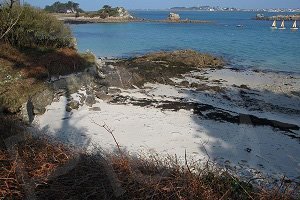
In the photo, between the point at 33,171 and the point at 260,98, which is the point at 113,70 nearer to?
the point at 260,98

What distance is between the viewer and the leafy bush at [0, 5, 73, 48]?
18.0 m

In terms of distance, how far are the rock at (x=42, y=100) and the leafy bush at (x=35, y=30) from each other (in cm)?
593

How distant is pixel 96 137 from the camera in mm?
10539

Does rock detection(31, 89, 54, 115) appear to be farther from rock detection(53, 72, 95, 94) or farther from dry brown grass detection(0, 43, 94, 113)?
rock detection(53, 72, 95, 94)

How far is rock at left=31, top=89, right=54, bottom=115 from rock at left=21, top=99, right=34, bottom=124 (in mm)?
180

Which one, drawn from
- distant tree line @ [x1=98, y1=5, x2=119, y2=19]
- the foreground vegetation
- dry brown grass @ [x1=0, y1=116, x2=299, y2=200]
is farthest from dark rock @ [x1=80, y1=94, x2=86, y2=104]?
distant tree line @ [x1=98, y1=5, x2=119, y2=19]

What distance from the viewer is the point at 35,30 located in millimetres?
18703

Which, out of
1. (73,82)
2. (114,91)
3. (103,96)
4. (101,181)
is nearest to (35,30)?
(73,82)

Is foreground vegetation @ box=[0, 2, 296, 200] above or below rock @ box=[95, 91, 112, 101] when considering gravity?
above

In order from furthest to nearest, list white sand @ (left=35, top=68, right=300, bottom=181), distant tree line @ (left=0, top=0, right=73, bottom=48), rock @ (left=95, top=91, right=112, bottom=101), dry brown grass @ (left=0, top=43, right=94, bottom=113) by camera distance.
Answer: distant tree line @ (left=0, top=0, right=73, bottom=48)
rock @ (left=95, top=91, right=112, bottom=101)
dry brown grass @ (left=0, top=43, right=94, bottom=113)
white sand @ (left=35, top=68, right=300, bottom=181)

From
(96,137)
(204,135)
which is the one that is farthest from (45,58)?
(204,135)

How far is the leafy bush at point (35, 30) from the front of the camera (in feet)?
58.9

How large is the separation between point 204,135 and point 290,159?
2.53 meters

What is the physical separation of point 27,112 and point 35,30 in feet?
27.5
